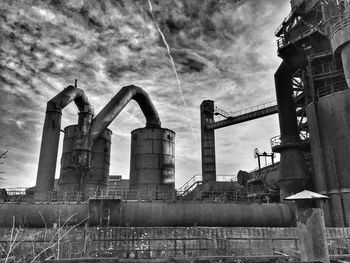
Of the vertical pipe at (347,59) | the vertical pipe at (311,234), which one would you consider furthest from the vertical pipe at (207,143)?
the vertical pipe at (311,234)

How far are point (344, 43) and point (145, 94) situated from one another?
52.0 feet

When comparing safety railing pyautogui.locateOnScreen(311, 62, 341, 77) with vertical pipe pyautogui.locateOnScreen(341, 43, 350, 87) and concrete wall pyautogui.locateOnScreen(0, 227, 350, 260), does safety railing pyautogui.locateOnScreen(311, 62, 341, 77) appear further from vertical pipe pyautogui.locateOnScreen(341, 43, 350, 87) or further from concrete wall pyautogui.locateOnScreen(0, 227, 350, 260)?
concrete wall pyautogui.locateOnScreen(0, 227, 350, 260)

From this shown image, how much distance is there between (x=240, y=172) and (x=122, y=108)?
1344cm

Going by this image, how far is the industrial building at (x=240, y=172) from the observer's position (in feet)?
45.8

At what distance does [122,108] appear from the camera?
21047 millimetres

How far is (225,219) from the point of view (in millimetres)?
14469

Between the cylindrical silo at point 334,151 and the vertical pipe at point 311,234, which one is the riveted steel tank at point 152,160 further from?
the vertical pipe at point 311,234

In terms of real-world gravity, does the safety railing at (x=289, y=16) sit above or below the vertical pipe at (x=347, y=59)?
above

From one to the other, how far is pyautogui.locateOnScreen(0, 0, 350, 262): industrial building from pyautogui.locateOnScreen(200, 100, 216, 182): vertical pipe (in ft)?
21.6

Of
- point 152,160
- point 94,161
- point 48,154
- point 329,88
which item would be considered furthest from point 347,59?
point 94,161

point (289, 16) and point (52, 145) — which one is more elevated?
point (289, 16)

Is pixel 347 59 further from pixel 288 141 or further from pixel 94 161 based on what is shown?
pixel 94 161

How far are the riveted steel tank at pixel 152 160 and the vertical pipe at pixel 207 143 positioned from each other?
349 inches

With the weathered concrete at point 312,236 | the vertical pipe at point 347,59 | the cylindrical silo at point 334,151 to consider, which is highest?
the vertical pipe at point 347,59
